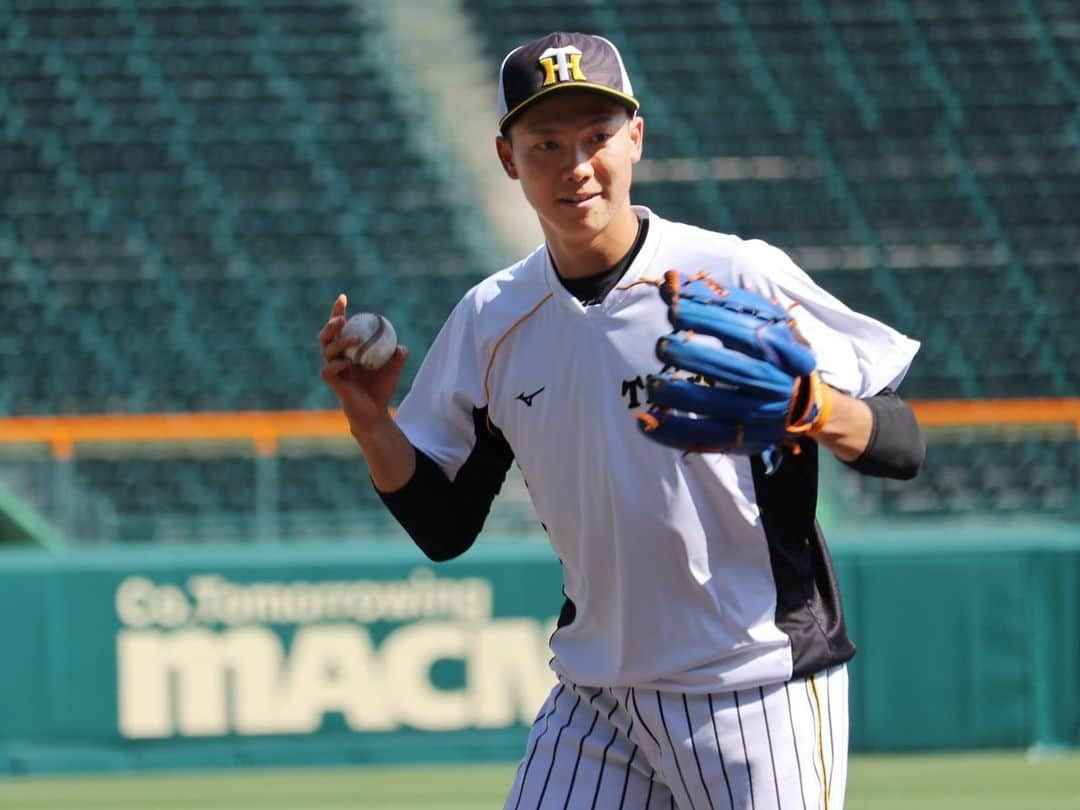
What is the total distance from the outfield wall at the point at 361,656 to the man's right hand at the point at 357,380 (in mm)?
5195

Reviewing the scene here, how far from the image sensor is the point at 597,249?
316 cm

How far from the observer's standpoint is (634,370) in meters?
3.04

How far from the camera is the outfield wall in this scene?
835 centimetres

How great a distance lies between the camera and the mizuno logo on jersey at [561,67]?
3059mm

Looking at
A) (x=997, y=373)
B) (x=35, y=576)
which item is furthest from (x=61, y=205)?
(x=997, y=373)

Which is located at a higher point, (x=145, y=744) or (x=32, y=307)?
(x=32, y=307)

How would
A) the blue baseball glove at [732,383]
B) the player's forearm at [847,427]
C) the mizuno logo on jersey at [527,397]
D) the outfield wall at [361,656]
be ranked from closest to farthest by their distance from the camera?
the blue baseball glove at [732,383] → the player's forearm at [847,427] → the mizuno logo on jersey at [527,397] → the outfield wall at [361,656]

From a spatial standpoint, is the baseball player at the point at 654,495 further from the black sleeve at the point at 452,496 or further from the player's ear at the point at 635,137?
the black sleeve at the point at 452,496

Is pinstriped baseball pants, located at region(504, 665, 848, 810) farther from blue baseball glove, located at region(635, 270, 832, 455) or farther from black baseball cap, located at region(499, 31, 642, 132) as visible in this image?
black baseball cap, located at region(499, 31, 642, 132)

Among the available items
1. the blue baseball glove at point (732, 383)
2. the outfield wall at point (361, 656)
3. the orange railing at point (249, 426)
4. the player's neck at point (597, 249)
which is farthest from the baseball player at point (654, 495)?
the orange railing at point (249, 426)

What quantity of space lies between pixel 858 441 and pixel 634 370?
1.29ft

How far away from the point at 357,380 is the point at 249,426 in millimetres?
5648

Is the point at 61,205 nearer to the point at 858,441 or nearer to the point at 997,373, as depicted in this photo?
the point at 997,373

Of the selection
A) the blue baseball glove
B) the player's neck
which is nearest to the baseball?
the player's neck
